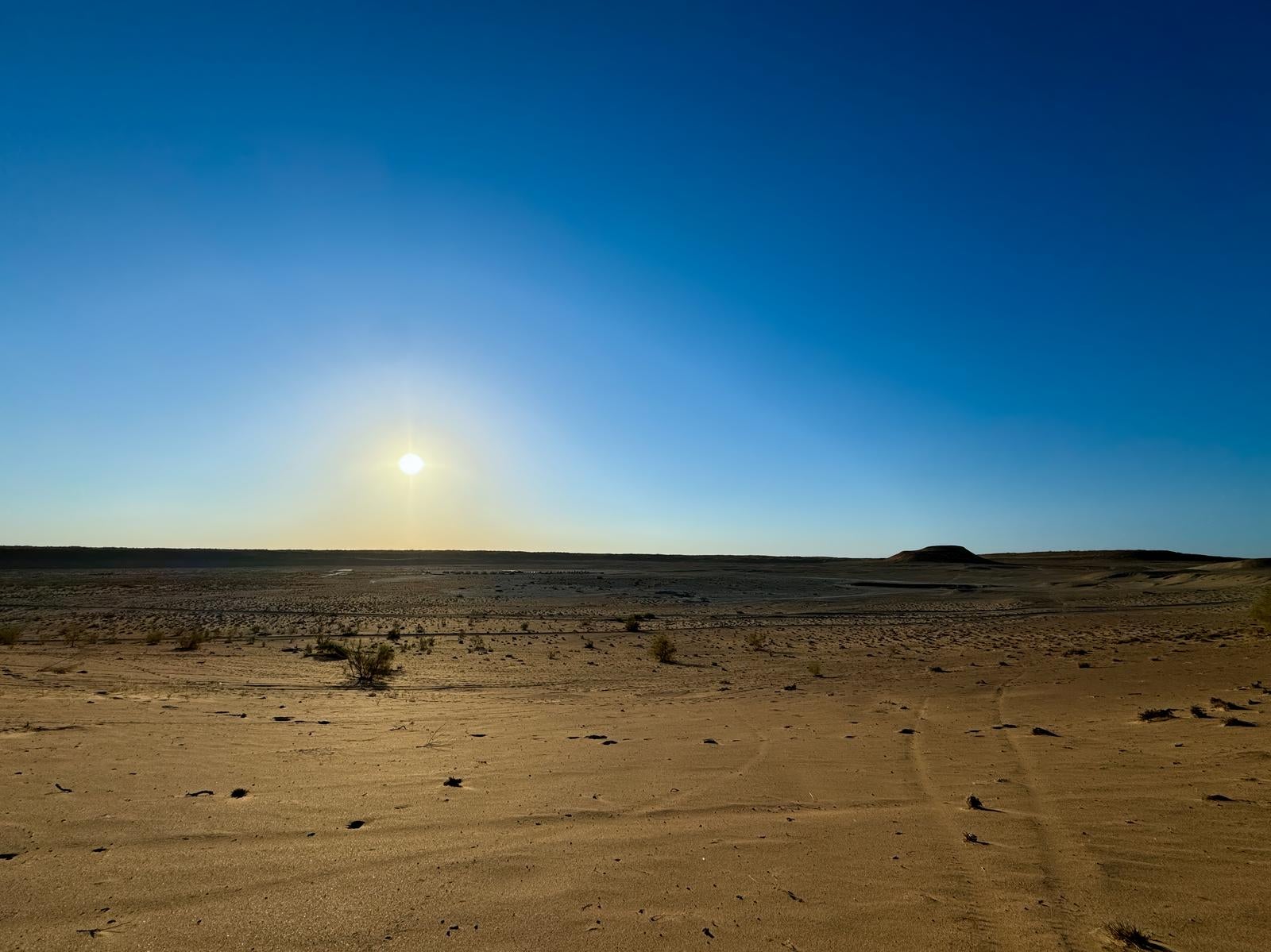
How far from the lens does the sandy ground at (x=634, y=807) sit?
12.2 feet

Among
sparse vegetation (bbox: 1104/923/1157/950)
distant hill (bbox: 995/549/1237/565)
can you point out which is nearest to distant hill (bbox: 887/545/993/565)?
distant hill (bbox: 995/549/1237/565)

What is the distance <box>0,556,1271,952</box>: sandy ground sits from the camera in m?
3.72

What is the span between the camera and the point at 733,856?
464cm

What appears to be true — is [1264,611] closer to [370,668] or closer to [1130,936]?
[1130,936]

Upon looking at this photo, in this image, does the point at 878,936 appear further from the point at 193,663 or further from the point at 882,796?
the point at 193,663

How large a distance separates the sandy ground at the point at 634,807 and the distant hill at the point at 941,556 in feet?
290

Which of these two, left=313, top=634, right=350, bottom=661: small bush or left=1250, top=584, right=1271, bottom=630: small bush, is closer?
left=313, top=634, right=350, bottom=661: small bush

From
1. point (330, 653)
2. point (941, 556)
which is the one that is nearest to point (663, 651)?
point (330, 653)

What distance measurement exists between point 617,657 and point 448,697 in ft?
21.6

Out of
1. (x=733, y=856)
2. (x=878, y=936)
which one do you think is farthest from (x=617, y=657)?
(x=878, y=936)

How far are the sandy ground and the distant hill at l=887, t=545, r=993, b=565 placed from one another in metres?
88.5

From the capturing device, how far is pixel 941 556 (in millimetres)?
102875

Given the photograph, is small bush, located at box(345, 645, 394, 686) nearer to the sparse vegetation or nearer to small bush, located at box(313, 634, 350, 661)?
small bush, located at box(313, 634, 350, 661)

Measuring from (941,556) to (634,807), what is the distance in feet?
348
